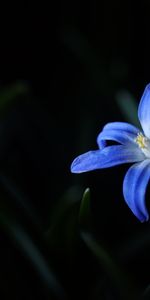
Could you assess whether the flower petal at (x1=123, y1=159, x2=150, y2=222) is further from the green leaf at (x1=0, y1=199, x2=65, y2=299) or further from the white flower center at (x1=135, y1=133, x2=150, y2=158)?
the green leaf at (x1=0, y1=199, x2=65, y2=299)

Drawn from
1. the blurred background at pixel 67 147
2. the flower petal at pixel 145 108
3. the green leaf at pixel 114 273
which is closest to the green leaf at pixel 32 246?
the blurred background at pixel 67 147

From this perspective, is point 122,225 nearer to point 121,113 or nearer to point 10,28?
point 121,113

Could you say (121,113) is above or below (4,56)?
below

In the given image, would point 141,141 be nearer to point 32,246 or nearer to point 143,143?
point 143,143

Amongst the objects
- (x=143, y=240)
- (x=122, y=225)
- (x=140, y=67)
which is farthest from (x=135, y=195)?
(x=140, y=67)

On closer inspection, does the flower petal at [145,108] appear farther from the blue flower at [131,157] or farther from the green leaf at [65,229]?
the green leaf at [65,229]

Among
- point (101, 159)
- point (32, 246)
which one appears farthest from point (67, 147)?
point (101, 159)

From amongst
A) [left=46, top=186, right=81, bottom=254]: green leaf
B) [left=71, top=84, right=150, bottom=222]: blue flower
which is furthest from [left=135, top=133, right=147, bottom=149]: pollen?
[left=46, top=186, right=81, bottom=254]: green leaf
